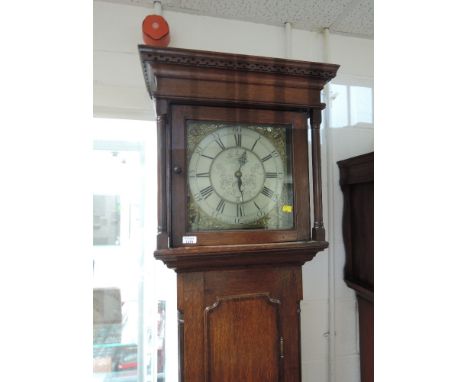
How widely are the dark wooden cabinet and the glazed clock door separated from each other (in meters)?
0.43

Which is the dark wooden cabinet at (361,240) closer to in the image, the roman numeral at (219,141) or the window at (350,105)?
the window at (350,105)

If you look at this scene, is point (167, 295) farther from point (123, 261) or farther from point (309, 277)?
point (309, 277)

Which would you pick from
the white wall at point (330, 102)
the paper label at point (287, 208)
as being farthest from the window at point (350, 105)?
the paper label at point (287, 208)

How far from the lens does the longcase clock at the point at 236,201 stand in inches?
31.2

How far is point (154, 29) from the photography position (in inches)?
41.4

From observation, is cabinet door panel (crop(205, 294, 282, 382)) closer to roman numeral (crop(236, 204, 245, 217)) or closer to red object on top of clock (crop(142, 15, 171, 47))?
roman numeral (crop(236, 204, 245, 217))

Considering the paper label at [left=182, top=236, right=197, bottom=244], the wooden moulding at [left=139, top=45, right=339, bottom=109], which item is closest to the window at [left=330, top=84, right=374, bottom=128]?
the wooden moulding at [left=139, top=45, right=339, bottom=109]

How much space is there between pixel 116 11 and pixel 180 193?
885mm

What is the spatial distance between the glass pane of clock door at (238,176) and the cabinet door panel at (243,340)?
0.25m

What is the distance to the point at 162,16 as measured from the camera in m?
1.14

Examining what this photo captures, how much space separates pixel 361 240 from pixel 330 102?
675mm
